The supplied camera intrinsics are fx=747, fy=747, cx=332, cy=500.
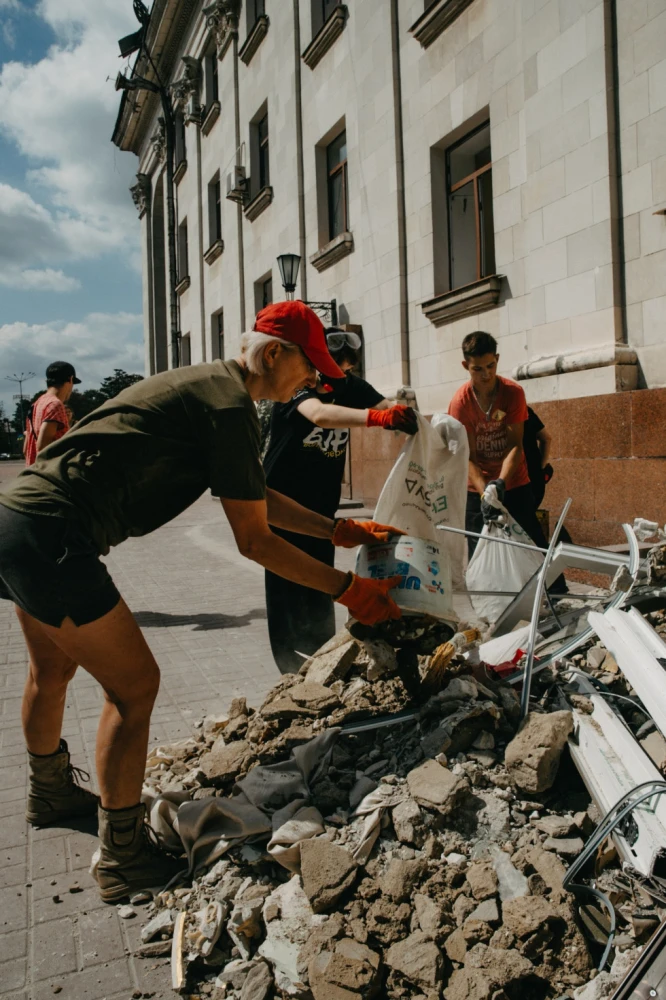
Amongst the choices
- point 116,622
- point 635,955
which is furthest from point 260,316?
point 635,955

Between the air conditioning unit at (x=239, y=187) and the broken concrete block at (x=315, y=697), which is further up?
the air conditioning unit at (x=239, y=187)

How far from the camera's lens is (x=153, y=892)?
2.27 metres

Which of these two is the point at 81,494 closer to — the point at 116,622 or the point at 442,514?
the point at 116,622

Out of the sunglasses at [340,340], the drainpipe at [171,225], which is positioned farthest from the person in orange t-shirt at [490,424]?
the drainpipe at [171,225]

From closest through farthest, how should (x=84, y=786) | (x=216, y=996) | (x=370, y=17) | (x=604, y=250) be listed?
1. (x=216, y=996)
2. (x=84, y=786)
3. (x=604, y=250)
4. (x=370, y=17)

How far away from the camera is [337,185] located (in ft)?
40.3

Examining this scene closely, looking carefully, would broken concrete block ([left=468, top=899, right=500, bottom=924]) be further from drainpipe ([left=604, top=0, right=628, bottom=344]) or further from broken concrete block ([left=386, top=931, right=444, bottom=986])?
drainpipe ([left=604, top=0, right=628, bottom=344])

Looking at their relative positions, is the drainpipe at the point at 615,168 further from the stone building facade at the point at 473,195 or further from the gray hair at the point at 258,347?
the gray hair at the point at 258,347

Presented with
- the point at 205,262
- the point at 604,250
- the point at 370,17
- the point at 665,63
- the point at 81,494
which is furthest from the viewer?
the point at 205,262

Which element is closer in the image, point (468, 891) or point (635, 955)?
point (635, 955)

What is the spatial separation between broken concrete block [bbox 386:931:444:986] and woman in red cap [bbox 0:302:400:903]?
87 cm

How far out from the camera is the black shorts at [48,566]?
202 cm

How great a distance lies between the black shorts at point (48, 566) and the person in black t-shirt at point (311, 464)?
1.54 meters

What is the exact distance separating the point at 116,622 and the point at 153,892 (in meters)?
0.85
